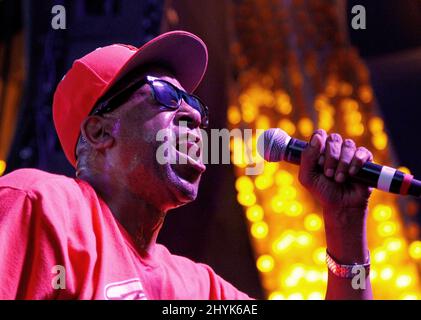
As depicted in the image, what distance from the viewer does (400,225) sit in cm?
360

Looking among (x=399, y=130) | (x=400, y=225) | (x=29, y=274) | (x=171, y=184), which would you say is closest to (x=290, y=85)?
(x=399, y=130)

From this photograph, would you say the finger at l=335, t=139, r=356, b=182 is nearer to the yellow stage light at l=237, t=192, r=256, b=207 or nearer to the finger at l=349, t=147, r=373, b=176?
the finger at l=349, t=147, r=373, b=176

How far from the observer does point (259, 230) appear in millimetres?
3574

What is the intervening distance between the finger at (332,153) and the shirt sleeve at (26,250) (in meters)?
0.49

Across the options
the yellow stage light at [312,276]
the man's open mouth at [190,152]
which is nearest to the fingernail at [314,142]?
the man's open mouth at [190,152]

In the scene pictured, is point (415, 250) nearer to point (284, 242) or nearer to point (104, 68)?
point (284, 242)

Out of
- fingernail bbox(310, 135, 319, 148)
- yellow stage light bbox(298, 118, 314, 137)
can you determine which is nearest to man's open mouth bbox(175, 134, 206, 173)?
fingernail bbox(310, 135, 319, 148)

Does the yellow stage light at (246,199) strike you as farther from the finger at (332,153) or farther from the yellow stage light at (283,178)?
the finger at (332,153)

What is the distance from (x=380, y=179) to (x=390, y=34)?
3562 millimetres

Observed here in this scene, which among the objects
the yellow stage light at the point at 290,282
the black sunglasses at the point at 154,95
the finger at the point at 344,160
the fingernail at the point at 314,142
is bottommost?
the yellow stage light at the point at 290,282

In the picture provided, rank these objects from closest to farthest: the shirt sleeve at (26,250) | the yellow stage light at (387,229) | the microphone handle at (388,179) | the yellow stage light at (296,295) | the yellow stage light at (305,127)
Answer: the shirt sleeve at (26,250) → the microphone handle at (388,179) → the yellow stage light at (296,295) → the yellow stage light at (387,229) → the yellow stage light at (305,127)

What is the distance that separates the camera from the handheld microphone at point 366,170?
1.13 meters

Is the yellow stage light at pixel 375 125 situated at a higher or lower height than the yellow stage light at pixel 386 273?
higher
